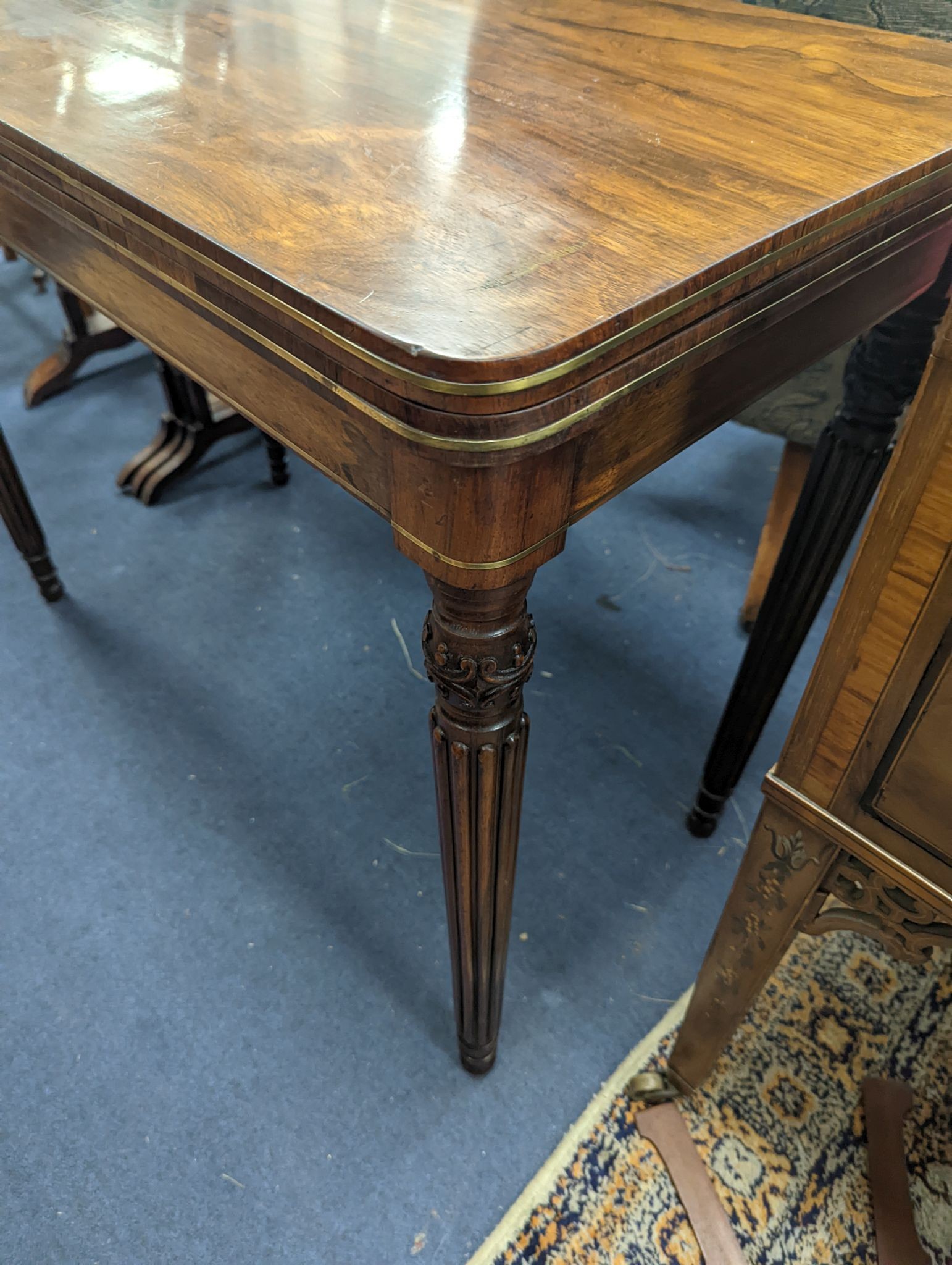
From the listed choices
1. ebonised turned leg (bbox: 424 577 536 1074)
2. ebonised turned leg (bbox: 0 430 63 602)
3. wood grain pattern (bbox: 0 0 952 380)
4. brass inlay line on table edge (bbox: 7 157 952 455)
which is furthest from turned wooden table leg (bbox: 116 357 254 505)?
ebonised turned leg (bbox: 424 577 536 1074)

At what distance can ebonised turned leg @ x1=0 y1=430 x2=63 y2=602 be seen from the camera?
121cm

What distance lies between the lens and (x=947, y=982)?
0.93 metres

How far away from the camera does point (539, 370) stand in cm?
38

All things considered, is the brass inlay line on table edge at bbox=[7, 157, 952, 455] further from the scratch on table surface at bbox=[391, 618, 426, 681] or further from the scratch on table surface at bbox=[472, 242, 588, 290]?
the scratch on table surface at bbox=[391, 618, 426, 681]

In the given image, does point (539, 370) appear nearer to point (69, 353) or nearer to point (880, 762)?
point (880, 762)

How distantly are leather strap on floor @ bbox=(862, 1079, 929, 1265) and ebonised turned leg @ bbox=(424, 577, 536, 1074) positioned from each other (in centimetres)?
38

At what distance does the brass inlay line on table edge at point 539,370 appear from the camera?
38cm

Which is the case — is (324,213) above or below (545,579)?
above

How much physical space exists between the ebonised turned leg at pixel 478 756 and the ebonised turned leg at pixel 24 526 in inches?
35.4

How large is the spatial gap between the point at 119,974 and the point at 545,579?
835 millimetres

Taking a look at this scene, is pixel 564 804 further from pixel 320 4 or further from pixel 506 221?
pixel 320 4

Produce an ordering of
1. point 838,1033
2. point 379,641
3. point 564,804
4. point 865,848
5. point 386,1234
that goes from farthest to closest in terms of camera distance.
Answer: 1. point 379,641
2. point 564,804
3. point 838,1033
4. point 386,1234
5. point 865,848

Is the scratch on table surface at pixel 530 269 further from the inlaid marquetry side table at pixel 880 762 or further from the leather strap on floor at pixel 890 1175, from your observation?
the leather strap on floor at pixel 890 1175

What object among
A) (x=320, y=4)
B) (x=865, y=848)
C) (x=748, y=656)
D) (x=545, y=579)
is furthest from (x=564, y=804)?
(x=320, y=4)
